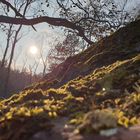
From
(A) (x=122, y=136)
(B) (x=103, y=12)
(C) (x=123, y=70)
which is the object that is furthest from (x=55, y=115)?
(B) (x=103, y=12)

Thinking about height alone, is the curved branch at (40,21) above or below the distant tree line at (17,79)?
below

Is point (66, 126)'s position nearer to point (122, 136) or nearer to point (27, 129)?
point (27, 129)

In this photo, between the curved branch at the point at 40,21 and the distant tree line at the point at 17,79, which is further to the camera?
the distant tree line at the point at 17,79

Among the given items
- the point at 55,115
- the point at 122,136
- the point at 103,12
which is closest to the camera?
the point at 122,136

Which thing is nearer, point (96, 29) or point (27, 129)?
point (27, 129)

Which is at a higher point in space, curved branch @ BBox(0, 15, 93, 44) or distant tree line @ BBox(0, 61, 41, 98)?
distant tree line @ BBox(0, 61, 41, 98)

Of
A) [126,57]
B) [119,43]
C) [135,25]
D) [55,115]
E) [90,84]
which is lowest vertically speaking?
[55,115]

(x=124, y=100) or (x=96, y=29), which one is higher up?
(x=96, y=29)

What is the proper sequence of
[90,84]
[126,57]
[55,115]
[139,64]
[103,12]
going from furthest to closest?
[103,12], [126,57], [139,64], [90,84], [55,115]

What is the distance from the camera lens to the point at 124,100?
5020mm

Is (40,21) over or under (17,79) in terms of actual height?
under

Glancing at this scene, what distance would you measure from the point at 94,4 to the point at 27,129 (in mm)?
12740

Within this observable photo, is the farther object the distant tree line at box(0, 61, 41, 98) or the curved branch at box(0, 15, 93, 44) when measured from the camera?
the distant tree line at box(0, 61, 41, 98)

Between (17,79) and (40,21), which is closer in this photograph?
(40,21)
